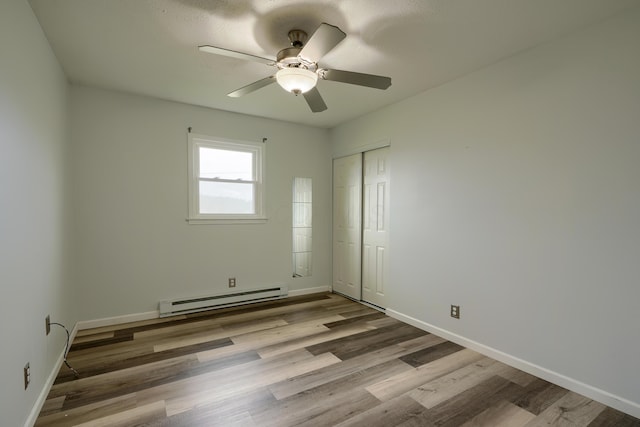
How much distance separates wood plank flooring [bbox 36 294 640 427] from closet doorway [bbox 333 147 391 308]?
91cm

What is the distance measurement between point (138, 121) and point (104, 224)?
122 centimetres

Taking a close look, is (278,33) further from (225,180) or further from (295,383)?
(295,383)

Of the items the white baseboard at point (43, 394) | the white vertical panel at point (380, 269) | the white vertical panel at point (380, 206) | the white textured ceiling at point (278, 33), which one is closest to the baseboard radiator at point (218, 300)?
the white baseboard at point (43, 394)

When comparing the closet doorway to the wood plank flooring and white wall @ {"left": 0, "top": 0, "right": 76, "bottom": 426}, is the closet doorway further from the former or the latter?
white wall @ {"left": 0, "top": 0, "right": 76, "bottom": 426}

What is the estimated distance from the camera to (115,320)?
3443 mm

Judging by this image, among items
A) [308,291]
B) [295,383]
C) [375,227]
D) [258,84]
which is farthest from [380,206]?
[295,383]

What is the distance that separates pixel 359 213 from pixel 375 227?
35cm

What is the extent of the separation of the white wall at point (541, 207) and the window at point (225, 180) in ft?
7.00

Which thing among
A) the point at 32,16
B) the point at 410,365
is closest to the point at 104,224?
the point at 32,16

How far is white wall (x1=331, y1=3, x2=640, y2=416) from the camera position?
201 centimetres

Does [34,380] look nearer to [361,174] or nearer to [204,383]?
[204,383]

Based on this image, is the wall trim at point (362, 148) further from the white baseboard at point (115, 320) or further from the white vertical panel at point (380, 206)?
the white baseboard at point (115, 320)

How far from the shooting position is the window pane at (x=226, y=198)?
13.1 feet

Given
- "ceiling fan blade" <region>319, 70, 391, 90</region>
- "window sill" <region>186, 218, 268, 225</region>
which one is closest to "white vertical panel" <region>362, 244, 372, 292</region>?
"window sill" <region>186, 218, 268, 225</region>
